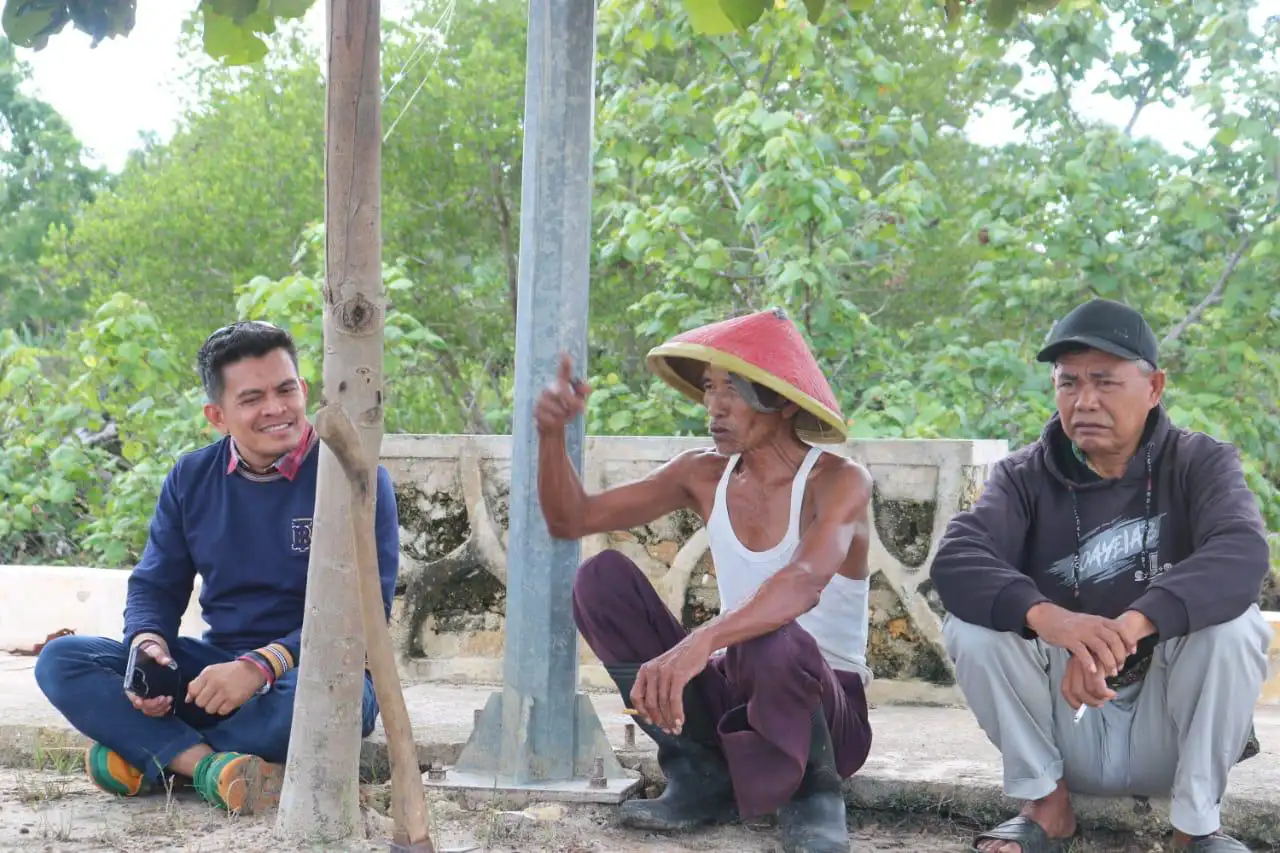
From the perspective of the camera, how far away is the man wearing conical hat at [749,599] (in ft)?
9.77

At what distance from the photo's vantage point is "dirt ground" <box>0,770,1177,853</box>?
9.86ft

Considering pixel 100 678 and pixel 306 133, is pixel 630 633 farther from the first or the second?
pixel 306 133

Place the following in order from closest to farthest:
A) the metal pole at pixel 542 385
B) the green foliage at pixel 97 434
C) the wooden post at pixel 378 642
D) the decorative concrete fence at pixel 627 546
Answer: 1. the wooden post at pixel 378 642
2. the metal pole at pixel 542 385
3. the decorative concrete fence at pixel 627 546
4. the green foliage at pixel 97 434

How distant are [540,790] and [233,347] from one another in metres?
1.30

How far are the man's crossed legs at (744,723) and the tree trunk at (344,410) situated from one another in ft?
1.88

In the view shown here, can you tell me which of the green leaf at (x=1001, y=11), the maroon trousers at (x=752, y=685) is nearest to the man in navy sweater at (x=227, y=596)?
the maroon trousers at (x=752, y=685)

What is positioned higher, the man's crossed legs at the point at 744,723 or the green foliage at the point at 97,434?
the green foliage at the point at 97,434

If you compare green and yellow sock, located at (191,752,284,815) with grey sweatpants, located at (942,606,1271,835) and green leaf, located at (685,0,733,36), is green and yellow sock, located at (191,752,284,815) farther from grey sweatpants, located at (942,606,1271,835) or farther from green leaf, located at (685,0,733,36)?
green leaf, located at (685,0,733,36)

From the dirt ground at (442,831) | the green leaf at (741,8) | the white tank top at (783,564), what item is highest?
the green leaf at (741,8)

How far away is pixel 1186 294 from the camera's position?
22.3 ft

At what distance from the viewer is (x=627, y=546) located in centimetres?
455

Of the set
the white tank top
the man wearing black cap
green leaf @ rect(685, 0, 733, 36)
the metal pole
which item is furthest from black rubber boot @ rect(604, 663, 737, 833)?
green leaf @ rect(685, 0, 733, 36)

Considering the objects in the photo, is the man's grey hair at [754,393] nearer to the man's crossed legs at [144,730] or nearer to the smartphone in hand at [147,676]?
the man's crossed legs at [144,730]

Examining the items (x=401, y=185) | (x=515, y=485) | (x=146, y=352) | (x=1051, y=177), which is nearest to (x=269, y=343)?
(x=515, y=485)
